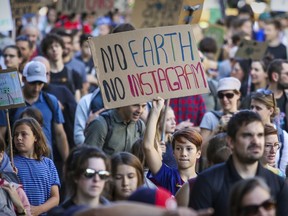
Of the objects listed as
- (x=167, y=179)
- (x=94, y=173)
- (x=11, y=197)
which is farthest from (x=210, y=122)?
(x=94, y=173)

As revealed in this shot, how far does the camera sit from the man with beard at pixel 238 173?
805cm

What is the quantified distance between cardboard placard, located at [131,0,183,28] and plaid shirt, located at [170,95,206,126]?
1.51m

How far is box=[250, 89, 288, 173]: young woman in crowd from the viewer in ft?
40.0

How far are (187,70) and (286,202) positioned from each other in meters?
3.07

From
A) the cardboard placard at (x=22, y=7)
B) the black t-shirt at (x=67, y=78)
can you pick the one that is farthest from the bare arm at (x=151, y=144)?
the cardboard placard at (x=22, y=7)

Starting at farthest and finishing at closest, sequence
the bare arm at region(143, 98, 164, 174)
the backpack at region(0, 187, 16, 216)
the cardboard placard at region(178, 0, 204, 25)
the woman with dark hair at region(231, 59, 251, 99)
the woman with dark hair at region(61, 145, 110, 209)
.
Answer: the woman with dark hair at region(231, 59, 251, 99) → the cardboard placard at region(178, 0, 204, 25) → the bare arm at region(143, 98, 164, 174) → the backpack at region(0, 187, 16, 216) → the woman with dark hair at region(61, 145, 110, 209)

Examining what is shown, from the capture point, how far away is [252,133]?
826 cm

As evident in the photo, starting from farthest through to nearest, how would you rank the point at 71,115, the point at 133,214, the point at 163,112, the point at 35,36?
1. the point at 35,36
2. the point at 71,115
3. the point at 163,112
4. the point at 133,214

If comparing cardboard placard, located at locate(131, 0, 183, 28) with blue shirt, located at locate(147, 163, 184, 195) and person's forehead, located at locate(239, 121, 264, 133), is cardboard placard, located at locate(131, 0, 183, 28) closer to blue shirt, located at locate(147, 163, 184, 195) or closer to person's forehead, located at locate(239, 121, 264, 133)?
blue shirt, located at locate(147, 163, 184, 195)

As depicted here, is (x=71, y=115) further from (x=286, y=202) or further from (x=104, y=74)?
(x=286, y=202)

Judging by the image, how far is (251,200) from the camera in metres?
7.07

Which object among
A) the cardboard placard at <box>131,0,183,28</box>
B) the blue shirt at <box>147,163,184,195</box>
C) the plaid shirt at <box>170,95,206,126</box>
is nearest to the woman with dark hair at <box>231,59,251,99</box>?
the cardboard placard at <box>131,0,183,28</box>

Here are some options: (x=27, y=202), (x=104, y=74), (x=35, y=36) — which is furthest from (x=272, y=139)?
(x=35, y=36)

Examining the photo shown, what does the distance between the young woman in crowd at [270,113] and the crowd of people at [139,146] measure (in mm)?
12
